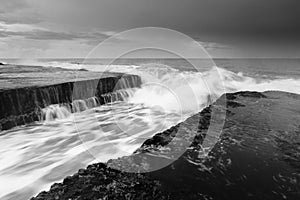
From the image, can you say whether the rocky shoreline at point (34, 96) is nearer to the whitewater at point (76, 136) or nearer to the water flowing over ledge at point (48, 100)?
the water flowing over ledge at point (48, 100)

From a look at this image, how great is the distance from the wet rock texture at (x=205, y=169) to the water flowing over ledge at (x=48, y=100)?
5881 mm

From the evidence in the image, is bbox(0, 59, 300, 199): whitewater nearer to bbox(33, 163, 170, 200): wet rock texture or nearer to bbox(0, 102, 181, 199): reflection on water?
bbox(0, 102, 181, 199): reflection on water

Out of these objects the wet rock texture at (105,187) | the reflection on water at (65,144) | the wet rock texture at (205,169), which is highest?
the wet rock texture at (105,187)

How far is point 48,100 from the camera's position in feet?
29.2

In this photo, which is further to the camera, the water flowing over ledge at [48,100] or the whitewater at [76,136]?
the water flowing over ledge at [48,100]

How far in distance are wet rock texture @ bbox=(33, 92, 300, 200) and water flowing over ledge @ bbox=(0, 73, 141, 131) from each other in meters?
5.88

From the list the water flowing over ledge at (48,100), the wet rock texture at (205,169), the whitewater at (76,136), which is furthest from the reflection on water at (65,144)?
the wet rock texture at (205,169)

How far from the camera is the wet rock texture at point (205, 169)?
2.57 meters

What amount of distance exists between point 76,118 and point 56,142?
8.03 feet

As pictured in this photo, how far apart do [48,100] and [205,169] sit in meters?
Result: 7.81

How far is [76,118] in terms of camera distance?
8.45 m

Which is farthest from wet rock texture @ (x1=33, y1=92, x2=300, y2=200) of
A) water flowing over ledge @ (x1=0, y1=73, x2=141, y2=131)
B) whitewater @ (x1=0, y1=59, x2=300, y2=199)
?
water flowing over ledge @ (x1=0, y1=73, x2=141, y2=131)

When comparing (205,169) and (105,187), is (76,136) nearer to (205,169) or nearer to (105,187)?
(105,187)

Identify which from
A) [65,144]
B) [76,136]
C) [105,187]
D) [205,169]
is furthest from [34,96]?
[205,169]
